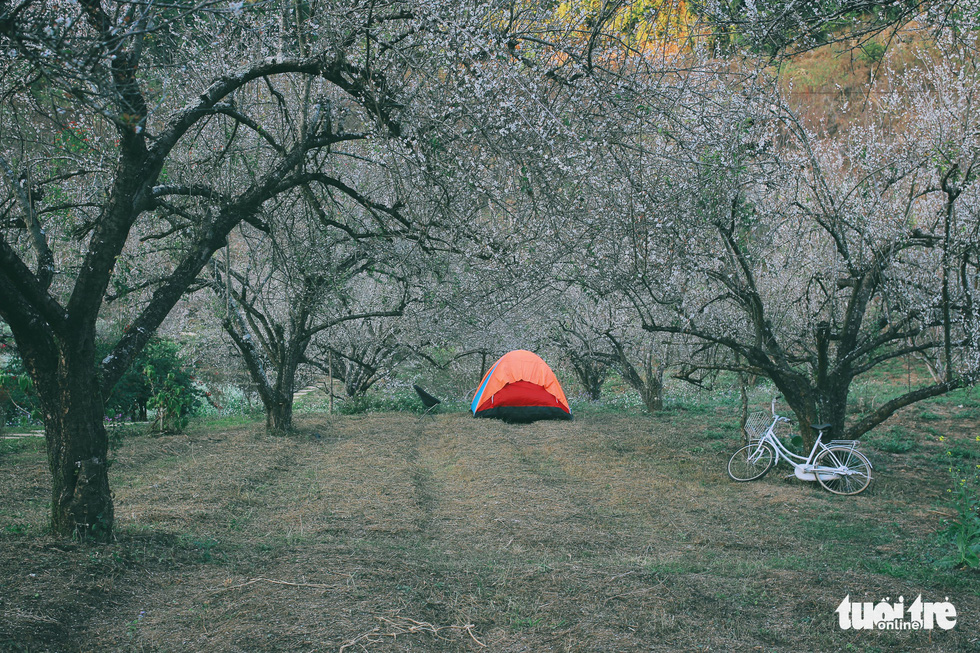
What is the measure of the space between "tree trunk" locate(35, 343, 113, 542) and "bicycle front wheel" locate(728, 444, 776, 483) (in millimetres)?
7456

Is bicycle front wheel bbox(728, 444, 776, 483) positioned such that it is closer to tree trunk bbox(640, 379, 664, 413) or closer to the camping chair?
tree trunk bbox(640, 379, 664, 413)

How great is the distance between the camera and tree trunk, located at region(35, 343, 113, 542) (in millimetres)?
4648

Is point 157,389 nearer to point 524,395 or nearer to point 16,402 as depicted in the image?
point 16,402

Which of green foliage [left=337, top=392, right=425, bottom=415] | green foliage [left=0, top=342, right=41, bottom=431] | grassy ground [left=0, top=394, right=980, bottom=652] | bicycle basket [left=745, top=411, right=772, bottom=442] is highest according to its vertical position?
green foliage [left=0, top=342, right=41, bottom=431]

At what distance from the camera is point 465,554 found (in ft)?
17.7

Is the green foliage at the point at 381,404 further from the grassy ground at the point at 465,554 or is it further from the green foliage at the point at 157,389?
the grassy ground at the point at 465,554

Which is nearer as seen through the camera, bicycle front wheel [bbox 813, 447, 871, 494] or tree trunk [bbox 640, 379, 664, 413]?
bicycle front wheel [bbox 813, 447, 871, 494]

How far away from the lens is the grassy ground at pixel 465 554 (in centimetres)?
354

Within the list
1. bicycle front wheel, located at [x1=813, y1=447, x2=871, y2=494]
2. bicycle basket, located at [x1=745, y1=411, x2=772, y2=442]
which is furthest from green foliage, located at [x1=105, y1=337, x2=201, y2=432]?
bicycle front wheel, located at [x1=813, y1=447, x2=871, y2=494]

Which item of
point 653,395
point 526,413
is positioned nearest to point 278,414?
point 526,413

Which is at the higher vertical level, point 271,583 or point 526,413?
point 526,413

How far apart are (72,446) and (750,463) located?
25.8 ft

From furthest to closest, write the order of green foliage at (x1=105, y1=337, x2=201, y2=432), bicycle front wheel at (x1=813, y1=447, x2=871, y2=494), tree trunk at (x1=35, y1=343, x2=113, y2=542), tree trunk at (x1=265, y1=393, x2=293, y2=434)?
tree trunk at (x1=265, y1=393, x2=293, y2=434)
green foliage at (x1=105, y1=337, x2=201, y2=432)
bicycle front wheel at (x1=813, y1=447, x2=871, y2=494)
tree trunk at (x1=35, y1=343, x2=113, y2=542)

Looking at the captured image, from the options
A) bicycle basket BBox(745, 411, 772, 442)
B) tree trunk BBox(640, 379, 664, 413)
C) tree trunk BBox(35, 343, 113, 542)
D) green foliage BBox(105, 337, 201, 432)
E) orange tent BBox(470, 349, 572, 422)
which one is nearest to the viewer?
tree trunk BBox(35, 343, 113, 542)
